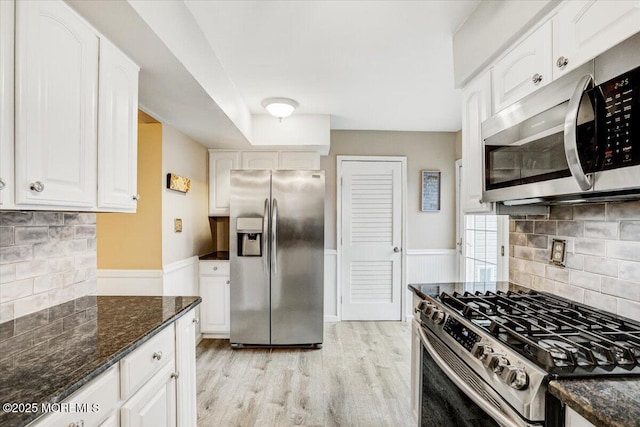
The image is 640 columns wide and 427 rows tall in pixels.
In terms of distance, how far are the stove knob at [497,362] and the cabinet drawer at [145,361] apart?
3.98 ft

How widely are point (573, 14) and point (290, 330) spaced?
3048 millimetres

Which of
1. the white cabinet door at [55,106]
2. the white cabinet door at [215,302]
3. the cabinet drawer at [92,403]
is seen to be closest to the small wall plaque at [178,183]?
the white cabinet door at [215,302]

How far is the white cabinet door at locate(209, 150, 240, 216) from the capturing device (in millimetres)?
3875

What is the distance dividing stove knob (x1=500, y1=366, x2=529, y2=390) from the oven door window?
0.62 feet

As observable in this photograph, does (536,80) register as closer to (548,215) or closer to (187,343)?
(548,215)

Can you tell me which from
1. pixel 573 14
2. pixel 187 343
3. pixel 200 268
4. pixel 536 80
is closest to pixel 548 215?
pixel 536 80

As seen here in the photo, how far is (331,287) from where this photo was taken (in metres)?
4.20

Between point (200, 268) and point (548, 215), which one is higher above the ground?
point (548, 215)

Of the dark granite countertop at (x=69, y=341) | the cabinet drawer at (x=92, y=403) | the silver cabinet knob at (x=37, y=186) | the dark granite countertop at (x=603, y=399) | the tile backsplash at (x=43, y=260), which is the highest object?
the silver cabinet knob at (x=37, y=186)

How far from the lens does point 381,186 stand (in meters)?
4.25

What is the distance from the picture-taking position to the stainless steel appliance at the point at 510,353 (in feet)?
3.02

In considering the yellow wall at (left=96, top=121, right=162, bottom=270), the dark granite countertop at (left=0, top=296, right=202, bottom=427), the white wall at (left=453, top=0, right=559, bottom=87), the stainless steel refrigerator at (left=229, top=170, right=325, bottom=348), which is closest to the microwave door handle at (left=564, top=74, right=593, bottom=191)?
the white wall at (left=453, top=0, right=559, bottom=87)

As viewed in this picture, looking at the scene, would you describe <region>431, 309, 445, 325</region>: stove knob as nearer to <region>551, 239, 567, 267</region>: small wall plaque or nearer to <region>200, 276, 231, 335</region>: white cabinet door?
<region>551, 239, 567, 267</region>: small wall plaque

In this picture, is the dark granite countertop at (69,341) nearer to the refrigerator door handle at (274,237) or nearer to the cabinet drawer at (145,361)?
the cabinet drawer at (145,361)
